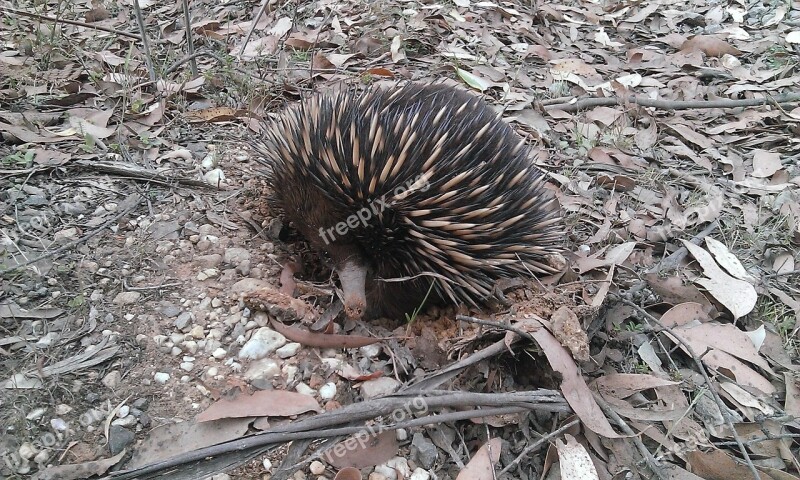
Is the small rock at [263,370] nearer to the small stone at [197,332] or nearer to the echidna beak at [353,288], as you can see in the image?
the small stone at [197,332]

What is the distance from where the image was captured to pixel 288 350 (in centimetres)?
200

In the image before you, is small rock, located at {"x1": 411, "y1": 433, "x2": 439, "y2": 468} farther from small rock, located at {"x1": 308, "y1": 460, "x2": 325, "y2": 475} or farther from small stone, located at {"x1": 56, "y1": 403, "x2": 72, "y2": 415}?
small stone, located at {"x1": 56, "y1": 403, "x2": 72, "y2": 415}

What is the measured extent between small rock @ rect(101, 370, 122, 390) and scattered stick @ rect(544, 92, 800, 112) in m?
2.85

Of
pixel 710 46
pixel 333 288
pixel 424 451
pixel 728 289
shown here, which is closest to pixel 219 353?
pixel 333 288

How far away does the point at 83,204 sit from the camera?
7.93 ft

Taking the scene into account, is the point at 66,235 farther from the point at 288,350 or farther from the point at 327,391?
the point at 327,391

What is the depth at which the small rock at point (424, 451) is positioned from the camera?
5.69 feet

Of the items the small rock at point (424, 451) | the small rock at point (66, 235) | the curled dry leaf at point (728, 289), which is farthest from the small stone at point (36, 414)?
the curled dry leaf at point (728, 289)

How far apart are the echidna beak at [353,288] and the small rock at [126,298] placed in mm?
720

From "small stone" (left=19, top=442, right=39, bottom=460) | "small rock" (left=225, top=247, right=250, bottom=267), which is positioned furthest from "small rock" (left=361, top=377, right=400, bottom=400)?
"small stone" (left=19, top=442, right=39, bottom=460)

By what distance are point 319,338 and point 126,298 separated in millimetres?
671

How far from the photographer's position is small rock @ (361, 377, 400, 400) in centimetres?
187

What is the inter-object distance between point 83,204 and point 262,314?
3.09 ft

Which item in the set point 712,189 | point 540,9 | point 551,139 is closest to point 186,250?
point 551,139
